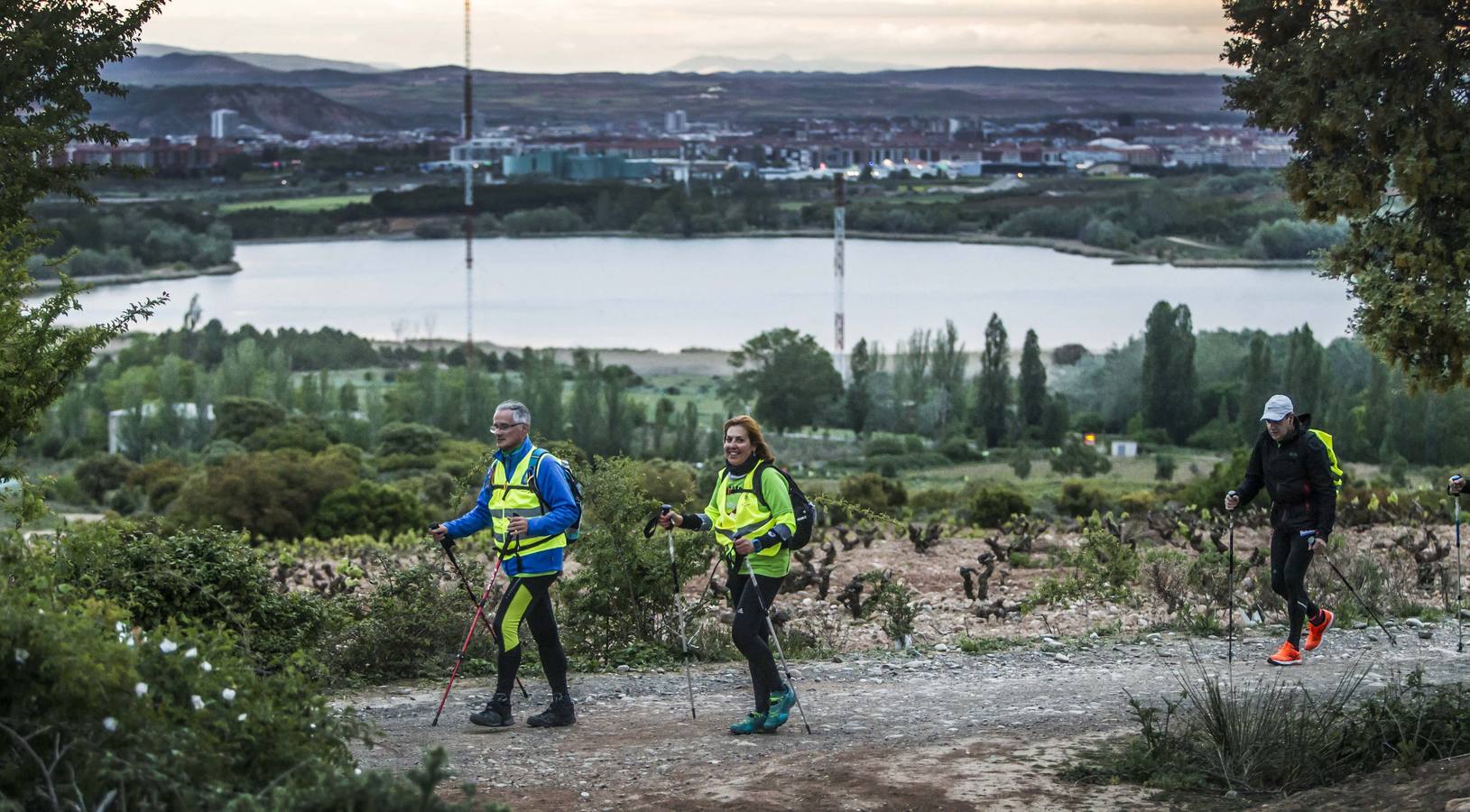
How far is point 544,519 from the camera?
900cm

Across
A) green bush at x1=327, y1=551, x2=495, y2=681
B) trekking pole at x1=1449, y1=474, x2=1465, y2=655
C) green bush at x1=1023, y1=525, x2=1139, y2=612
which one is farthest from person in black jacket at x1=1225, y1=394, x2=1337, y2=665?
green bush at x1=327, y1=551, x2=495, y2=681

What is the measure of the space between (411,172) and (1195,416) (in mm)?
138174

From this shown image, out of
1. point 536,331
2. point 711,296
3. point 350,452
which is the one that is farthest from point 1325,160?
point 711,296

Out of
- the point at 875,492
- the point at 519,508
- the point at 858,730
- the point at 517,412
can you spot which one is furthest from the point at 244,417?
the point at 858,730

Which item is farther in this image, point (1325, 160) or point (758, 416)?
point (758, 416)

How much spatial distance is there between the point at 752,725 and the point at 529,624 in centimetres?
133

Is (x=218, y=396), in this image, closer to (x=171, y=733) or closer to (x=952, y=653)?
(x=952, y=653)

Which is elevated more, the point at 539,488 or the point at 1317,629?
the point at 539,488

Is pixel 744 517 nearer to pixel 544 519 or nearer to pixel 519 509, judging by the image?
pixel 544 519

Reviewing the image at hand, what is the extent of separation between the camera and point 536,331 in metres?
139

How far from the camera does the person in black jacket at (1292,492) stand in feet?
34.2

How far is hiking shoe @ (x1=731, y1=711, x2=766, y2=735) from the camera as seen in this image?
9.16m

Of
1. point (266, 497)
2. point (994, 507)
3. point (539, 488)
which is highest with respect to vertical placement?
point (539, 488)

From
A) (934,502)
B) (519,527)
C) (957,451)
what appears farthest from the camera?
(957,451)
